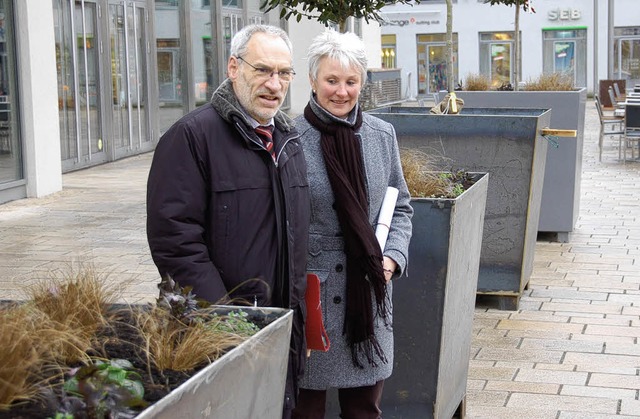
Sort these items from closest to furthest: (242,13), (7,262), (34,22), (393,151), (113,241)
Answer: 1. (393,151)
2. (7,262)
3. (113,241)
4. (34,22)
5. (242,13)

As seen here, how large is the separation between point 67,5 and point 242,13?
352 inches

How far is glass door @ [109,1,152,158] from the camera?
17031 millimetres

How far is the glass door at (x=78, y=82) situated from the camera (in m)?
15.1

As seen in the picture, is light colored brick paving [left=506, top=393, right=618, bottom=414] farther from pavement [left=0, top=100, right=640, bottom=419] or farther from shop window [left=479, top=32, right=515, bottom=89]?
shop window [left=479, top=32, right=515, bottom=89]

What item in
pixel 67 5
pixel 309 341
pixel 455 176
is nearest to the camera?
pixel 309 341

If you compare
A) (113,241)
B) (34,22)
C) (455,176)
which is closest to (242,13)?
(34,22)

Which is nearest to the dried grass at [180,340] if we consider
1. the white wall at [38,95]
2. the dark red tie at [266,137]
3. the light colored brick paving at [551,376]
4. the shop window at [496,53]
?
the dark red tie at [266,137]

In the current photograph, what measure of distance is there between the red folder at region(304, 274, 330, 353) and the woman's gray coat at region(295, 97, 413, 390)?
198 mm

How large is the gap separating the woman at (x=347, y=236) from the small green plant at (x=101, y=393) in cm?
149

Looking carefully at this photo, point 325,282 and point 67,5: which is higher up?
point 67,5

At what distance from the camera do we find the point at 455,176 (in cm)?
539

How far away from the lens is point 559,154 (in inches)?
358

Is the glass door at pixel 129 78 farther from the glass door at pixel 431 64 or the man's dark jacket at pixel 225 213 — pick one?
the glass door at pixel 431 64

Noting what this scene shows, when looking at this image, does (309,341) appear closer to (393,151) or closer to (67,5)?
(393,151)
